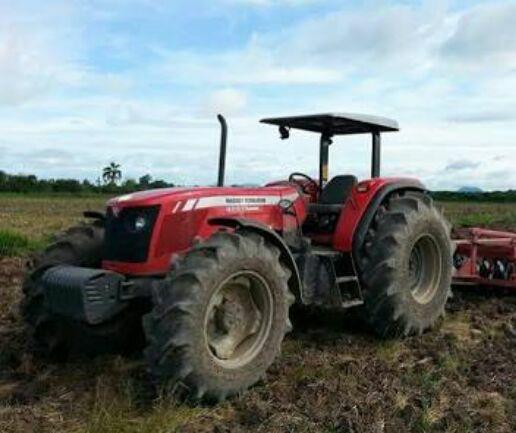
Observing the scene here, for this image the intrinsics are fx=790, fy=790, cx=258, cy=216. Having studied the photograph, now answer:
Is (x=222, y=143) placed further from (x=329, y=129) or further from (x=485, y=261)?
(x=485, y=261)

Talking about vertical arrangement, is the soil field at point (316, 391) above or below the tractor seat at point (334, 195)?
below

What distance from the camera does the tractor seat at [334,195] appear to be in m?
7.50

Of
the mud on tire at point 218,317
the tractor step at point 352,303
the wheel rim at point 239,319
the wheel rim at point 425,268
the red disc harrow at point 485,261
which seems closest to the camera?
the mud on tire at point 218,317

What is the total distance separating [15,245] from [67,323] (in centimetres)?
860

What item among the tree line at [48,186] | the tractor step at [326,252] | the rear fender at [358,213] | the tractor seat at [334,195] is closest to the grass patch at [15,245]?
the tractor seat at [334,195]

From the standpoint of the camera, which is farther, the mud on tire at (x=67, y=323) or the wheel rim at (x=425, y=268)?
the wheel rim at (x=425, y=268)

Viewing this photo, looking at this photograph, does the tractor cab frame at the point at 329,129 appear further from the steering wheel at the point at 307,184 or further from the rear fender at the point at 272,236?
the rear fender at the point at 272,236

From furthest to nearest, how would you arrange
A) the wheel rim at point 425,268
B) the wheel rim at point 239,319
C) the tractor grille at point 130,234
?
the wheel rim at point 425,268 < the tractor grille at point 130,234 < the wheel rim at point 239,319

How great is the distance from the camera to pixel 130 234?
6133 mm

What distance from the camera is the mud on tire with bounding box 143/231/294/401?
5.21m

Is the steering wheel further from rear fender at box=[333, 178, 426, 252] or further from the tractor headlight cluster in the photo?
the tractor headlight cluster

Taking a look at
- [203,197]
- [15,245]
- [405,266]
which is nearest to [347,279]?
[405,266]

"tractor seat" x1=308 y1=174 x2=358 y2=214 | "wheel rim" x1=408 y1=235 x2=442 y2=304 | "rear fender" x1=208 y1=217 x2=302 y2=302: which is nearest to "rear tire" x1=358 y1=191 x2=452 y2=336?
"wheel rim" x1=408 y1=235 x2=442 y2=304

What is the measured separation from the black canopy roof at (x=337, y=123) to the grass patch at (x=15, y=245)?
7.76m
